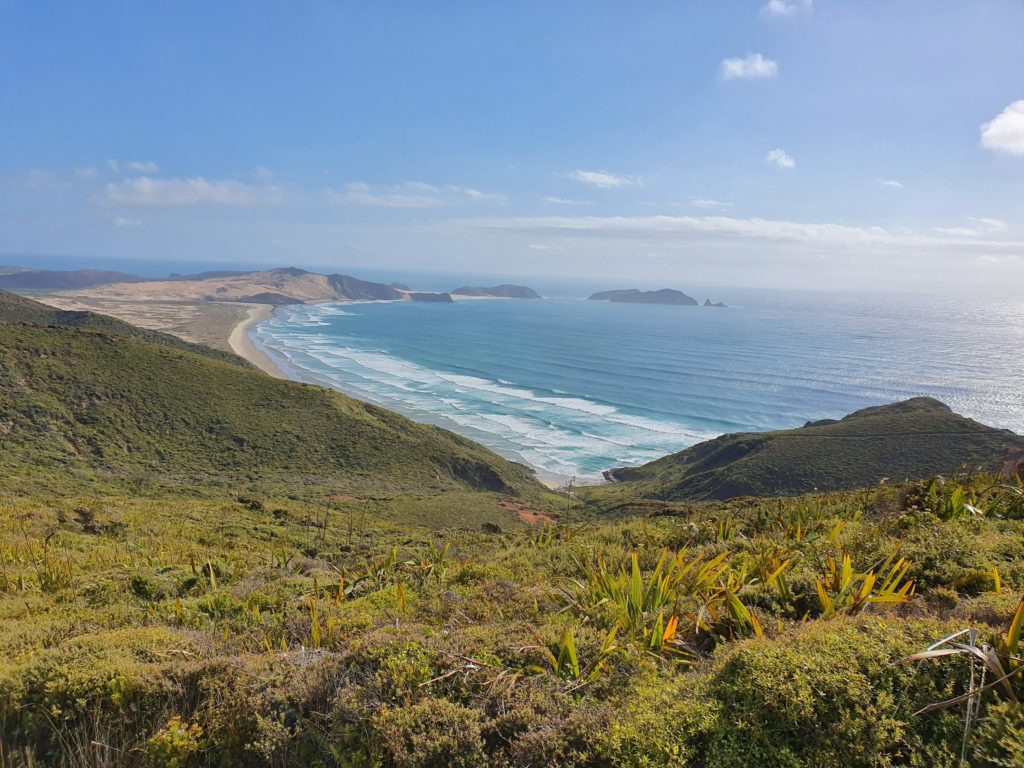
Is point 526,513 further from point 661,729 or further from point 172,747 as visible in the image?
point 661,729

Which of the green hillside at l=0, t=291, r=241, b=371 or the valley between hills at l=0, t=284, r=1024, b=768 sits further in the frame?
the green hillside at l=0, t=291, r=241, b=371

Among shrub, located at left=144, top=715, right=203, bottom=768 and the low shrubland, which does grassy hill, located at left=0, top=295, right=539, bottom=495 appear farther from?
shrub, located at left=144, top=715, right=203, bottom=768

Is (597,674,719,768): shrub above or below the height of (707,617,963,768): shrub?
below

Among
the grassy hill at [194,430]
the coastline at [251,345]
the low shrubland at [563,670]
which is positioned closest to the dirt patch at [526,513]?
the grassy hill at [194,430]

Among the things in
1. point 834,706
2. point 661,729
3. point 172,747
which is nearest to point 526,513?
point 172,747

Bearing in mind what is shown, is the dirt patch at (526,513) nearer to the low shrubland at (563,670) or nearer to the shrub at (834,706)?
the low shrubland at (563,670)

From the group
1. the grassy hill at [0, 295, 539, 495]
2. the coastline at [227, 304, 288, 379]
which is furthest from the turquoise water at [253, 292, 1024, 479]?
the grassy hill at [0, 295, 539, 495]

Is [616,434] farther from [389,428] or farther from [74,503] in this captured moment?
[74,503]
